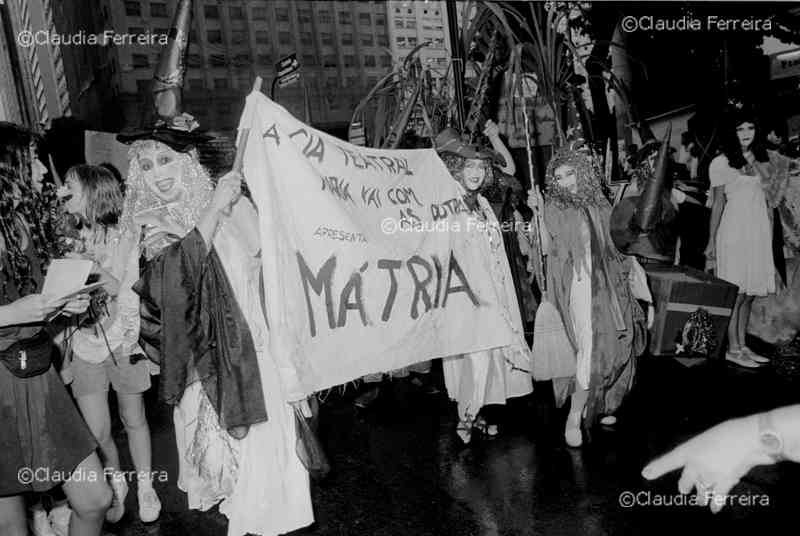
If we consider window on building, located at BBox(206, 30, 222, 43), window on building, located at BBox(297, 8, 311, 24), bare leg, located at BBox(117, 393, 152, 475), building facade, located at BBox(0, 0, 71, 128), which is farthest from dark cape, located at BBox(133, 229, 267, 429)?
window on building, located at BBox(297, 8, 311, 24)

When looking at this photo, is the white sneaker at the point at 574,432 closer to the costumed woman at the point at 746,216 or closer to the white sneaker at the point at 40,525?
the costumed woman at the point at 746,216

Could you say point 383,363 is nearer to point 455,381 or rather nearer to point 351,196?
point 351,196

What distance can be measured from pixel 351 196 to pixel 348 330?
747 millimetres

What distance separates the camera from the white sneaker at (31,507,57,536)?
3457 mm

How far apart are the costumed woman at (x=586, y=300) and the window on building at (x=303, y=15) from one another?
26.4 ft

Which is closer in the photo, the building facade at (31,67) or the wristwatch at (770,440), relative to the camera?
the wristwatch at (770,440)

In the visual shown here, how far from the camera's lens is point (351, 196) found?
3.44 m

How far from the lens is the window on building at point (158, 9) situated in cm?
928

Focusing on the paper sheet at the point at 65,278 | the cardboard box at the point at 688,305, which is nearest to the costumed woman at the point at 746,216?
the cardboard box at the point at 688,305

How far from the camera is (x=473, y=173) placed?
4480 mm

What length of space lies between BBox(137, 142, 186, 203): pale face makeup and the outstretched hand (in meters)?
2.66

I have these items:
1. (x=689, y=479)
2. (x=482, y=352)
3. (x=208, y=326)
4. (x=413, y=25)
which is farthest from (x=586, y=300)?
(x=413, y=25)

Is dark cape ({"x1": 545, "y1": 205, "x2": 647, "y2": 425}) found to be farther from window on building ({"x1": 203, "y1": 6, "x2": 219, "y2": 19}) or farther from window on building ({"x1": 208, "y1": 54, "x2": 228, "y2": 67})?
window on building ({"x1": 203, "y1": 6, "x2": 219, "y2": 19})

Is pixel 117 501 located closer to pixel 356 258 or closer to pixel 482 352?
pixel 356 258
